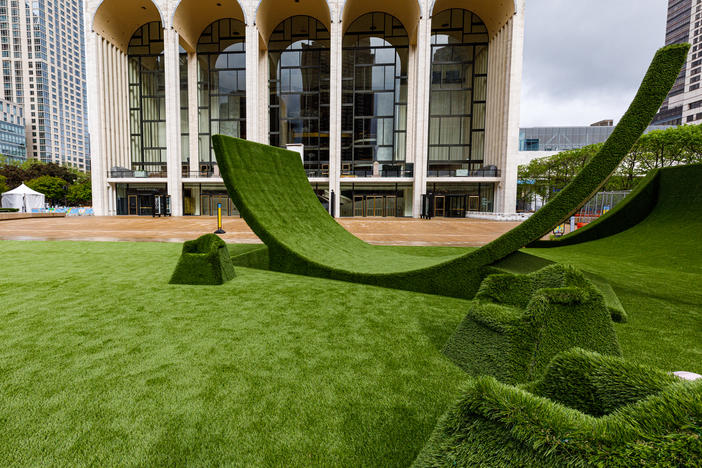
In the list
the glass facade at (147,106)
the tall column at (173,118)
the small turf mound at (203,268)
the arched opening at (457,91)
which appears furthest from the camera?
the glass facade at (147,106)

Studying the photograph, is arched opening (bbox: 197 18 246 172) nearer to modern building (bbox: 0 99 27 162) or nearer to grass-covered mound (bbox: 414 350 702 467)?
grass-covered mound (bbox: 414 350 702 467)

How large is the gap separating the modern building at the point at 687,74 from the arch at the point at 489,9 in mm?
58635

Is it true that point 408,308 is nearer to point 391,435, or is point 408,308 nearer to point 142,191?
point 391,435

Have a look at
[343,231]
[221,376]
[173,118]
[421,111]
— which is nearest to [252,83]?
[173,118]

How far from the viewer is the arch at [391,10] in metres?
22.6

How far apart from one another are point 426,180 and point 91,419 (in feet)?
77.7

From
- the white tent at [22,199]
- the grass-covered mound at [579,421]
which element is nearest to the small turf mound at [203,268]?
the grass-covered mound at [579,421]

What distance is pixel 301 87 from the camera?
86.9ft

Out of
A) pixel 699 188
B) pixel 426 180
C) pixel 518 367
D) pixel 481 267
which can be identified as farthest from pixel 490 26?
pixel 518 367

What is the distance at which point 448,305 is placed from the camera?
11.1 feet

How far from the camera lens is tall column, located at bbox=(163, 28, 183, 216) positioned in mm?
22812

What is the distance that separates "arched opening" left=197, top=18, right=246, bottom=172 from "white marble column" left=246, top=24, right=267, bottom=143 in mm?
4199

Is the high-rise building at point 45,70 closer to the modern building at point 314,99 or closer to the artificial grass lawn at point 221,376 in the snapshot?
the modern building at point 314,99

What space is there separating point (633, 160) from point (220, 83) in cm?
Answer: 3302
